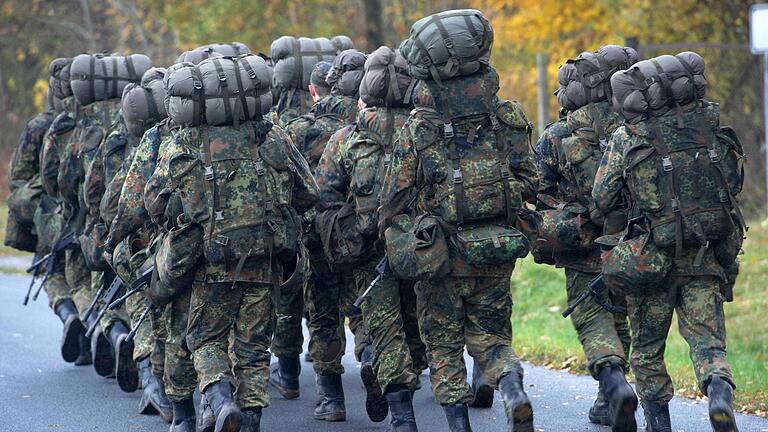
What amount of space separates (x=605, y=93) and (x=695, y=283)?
1.43 m

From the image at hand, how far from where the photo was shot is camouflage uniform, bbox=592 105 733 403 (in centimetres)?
679

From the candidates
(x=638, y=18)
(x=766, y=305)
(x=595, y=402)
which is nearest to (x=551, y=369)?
(x=595, y=402)

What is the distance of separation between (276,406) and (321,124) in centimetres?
197

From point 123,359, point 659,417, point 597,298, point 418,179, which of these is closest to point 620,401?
point 659,417

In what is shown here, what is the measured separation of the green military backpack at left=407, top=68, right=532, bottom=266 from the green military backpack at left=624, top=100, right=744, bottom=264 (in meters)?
0.71

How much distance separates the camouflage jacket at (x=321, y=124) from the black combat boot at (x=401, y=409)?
206 centimetres

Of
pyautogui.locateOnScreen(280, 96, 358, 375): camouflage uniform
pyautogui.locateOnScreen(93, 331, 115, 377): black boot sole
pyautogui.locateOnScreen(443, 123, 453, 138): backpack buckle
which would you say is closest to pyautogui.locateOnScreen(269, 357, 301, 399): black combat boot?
pyautogui.locateOnScreen(280, 96, 358, 375): camouflage uniform

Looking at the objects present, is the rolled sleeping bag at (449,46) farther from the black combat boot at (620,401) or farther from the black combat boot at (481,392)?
the black combat boot at (481,392)

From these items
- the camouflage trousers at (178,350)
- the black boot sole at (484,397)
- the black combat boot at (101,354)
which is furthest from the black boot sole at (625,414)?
the black combat boot at (101,354)

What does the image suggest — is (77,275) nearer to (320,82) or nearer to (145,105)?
(145,105)

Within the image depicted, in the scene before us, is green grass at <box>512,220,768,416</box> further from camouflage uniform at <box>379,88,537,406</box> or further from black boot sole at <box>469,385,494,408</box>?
camouflage uniform at <box>379,88,537,406</box>

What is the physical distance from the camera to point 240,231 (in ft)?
23.1

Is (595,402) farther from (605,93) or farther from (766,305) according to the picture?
(766,305)

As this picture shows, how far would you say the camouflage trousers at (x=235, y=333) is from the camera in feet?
23.3
